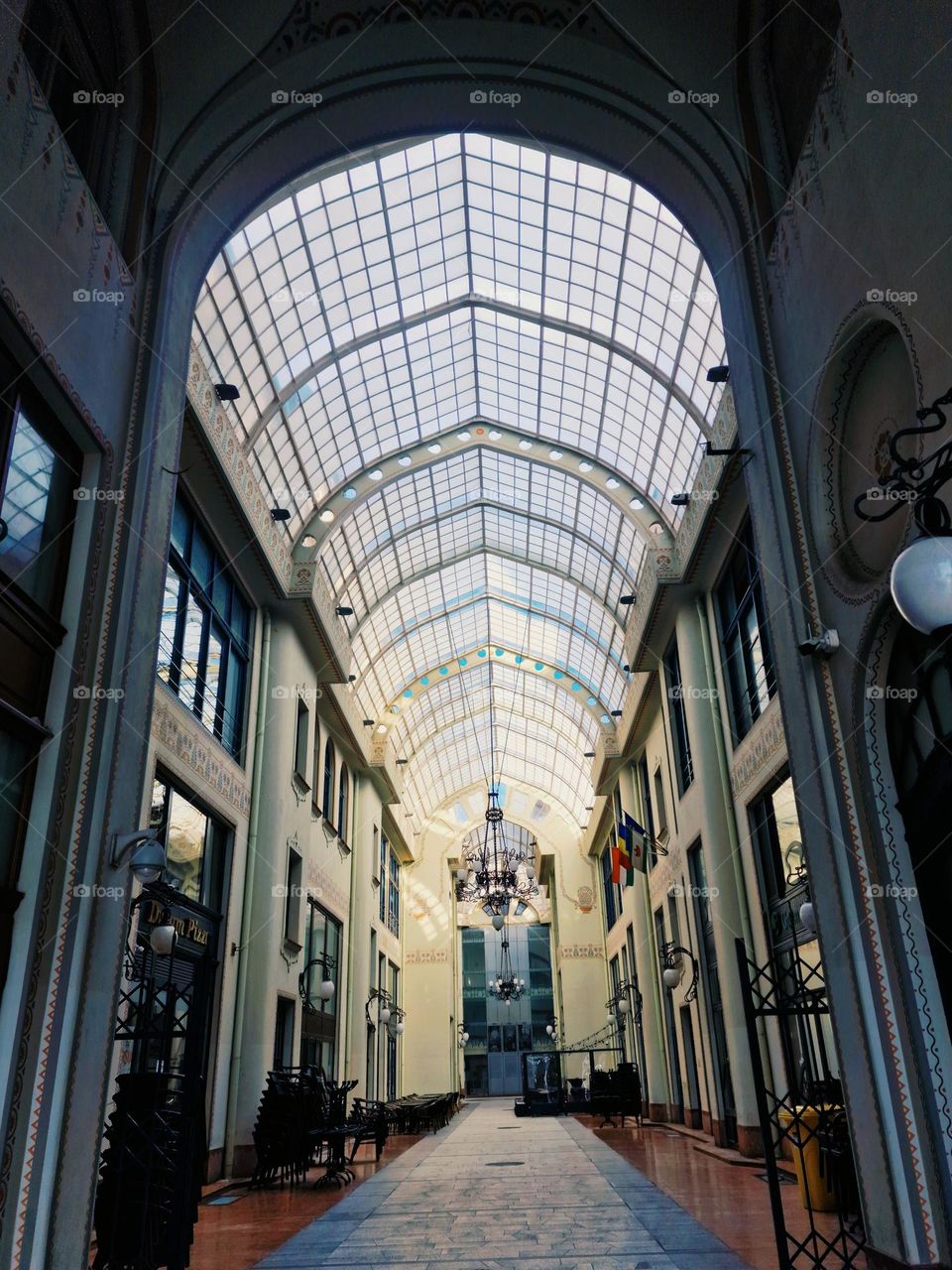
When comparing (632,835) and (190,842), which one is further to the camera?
(632,835)

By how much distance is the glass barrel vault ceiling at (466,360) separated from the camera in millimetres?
13750

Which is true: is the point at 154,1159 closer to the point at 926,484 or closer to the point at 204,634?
the point at 926,484

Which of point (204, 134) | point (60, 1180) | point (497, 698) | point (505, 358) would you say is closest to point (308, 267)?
point (505, 358)

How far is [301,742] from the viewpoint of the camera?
58.6ft

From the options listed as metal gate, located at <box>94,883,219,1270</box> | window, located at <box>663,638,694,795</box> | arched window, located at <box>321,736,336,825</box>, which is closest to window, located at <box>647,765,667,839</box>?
window, located at <box>663,638,694,795</box>

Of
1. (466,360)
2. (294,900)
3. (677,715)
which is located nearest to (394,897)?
(294,900)

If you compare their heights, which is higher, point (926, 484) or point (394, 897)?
point (394, 897)

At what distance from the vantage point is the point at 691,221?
8.75 m

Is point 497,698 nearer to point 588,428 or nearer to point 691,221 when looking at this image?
point 588,428

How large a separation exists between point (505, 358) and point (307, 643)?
6.82 meters

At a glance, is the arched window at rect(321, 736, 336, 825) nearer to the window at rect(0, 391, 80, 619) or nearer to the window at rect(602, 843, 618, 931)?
the window at rect(602, 843, 618, 931)

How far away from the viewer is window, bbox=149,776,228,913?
35.6ft

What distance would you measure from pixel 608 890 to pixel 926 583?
3132 cm

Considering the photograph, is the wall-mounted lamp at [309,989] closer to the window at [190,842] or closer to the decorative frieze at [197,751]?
the window at [190,842]
